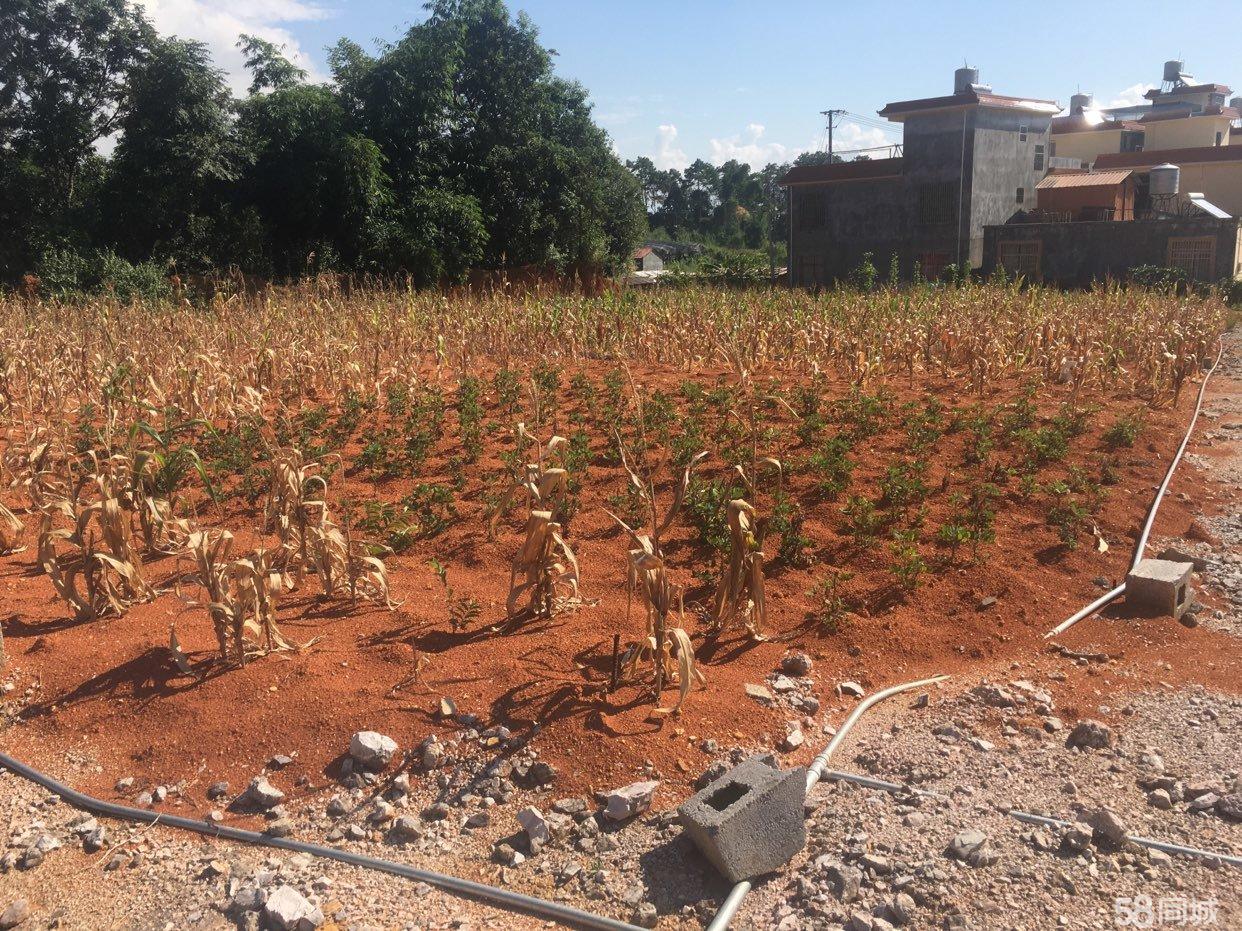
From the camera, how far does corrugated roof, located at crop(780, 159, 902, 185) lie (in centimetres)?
3141

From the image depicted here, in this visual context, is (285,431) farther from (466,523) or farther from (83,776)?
(83,776)

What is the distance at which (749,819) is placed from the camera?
3.03 metres

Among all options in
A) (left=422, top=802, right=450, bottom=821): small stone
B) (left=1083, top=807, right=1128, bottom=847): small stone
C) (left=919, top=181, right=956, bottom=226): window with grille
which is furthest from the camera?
(left=919, top=181, right=956, bottom=226): window with grille

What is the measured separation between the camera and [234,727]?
3.83m

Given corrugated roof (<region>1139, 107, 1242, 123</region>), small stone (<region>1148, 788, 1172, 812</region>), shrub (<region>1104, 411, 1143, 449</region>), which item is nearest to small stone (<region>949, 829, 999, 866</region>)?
small stone (<region>1148, 788, 1172, 812</region>)

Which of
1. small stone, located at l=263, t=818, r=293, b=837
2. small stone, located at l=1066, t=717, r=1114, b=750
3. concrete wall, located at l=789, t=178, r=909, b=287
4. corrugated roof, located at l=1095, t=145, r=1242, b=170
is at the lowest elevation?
small stone, located at l=263, t=818, r=293, b=837

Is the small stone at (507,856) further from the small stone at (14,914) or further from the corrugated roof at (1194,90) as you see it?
the corrugated roof at (1194,90)

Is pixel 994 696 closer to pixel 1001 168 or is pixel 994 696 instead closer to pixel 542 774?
pixel 542 774

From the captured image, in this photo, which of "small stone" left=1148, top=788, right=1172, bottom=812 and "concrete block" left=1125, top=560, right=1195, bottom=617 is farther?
"concrete block" left=1125, top=560, right=1195, bottom=617

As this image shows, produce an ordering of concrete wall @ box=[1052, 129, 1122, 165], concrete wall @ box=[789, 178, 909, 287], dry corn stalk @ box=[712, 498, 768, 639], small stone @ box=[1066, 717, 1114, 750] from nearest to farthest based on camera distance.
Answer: small stone @ box=[1066, 717, 1114, 750]
dry corn stalk @ box=[712, 498, 768, 639]
concrete wall @ box=[789, 178, 909, 287]
concrete wall @ box=[1052, 129, 1122, 165]

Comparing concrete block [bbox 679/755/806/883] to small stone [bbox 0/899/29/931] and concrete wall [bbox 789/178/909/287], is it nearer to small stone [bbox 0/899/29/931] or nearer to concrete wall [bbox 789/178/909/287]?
small stone [bbox 0/899/29/931]

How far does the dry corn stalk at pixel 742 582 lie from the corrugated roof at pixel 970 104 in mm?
28653

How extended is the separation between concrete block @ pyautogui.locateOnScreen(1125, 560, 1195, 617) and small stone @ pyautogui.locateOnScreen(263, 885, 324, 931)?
4.11 metres

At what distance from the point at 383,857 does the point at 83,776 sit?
135 cm
